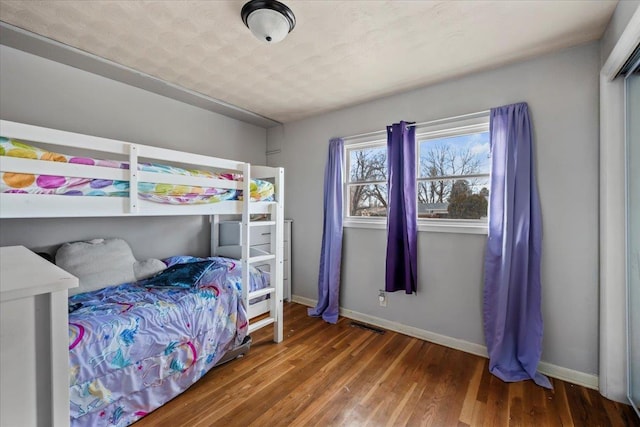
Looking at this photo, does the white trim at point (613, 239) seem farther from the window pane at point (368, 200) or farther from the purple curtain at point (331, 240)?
the purple curtain at point (331, 240)

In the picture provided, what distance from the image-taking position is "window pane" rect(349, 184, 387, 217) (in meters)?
3.02

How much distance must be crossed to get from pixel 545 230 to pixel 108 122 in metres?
3.75

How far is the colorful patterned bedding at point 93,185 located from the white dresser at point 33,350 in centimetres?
93

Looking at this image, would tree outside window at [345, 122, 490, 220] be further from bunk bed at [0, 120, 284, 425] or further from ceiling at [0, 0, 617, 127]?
bunk bed at [0, 120, 284, 425]

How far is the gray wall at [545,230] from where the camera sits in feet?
6.35

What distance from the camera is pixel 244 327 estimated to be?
2.25 meters

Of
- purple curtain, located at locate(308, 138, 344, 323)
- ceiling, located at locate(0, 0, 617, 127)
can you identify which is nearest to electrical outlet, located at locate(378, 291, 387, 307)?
purple curtain, located at locate(308, 138, 344, 323)

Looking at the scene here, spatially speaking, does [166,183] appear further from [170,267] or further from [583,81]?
[583,81]

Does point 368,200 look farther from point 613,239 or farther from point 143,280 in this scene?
point 143,280

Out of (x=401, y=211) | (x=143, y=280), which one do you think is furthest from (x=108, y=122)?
(x=401, y=211)

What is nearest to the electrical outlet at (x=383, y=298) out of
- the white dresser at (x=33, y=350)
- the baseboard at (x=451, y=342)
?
the baseboard at (x=451, y=342)

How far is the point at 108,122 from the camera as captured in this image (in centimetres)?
249

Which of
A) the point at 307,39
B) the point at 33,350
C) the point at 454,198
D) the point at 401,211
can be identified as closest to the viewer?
the point at 33,350

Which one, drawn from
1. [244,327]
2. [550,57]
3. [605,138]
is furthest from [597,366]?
[244,327]
